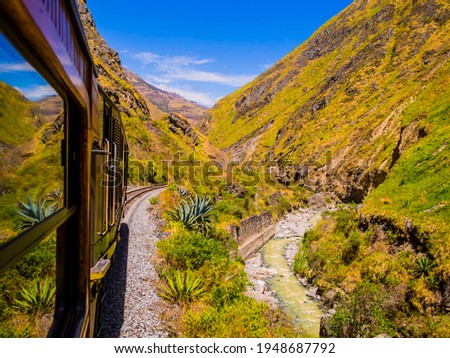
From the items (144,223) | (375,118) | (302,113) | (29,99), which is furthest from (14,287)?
(302,113)

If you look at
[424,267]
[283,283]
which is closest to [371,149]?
[283,283]

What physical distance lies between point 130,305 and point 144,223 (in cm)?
599

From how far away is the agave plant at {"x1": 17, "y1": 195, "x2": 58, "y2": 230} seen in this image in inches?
57.9

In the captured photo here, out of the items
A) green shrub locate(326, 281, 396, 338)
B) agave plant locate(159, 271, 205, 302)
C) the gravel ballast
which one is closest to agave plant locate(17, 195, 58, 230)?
the gravel ballast

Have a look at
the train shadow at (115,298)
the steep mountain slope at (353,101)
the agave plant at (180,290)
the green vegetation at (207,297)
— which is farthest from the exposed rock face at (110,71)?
the agave plant at (180,290)

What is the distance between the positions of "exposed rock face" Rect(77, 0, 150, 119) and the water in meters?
30.0

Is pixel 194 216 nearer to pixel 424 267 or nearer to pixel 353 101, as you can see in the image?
pixel 424 267

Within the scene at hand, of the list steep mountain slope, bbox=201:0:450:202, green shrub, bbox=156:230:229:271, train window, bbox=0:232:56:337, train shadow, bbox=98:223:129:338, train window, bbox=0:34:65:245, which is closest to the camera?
train window, bbox=0:34:65:245

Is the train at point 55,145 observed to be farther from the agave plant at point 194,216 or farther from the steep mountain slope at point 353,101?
the steep mountain slope at point 353,101

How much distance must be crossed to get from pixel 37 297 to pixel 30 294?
0.32 meters

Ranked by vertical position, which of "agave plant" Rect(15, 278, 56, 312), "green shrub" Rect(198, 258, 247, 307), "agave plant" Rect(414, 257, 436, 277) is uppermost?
"agave plant" Rect(15, 278, 56, 312)

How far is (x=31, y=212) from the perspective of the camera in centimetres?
160

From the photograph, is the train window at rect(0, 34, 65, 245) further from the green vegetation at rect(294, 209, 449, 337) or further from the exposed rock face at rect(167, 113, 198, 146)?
the exposed rock face at rect(167, 113, 198, 146)

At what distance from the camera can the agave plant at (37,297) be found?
1.72 metres
